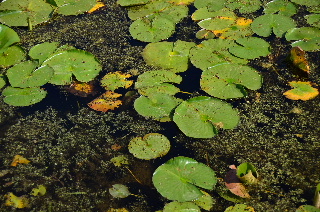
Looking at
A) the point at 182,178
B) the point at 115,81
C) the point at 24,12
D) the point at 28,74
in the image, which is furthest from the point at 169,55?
the point at 24,12

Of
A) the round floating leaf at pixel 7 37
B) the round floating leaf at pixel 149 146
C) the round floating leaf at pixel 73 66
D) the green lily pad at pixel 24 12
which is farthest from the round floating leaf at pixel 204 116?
the green lily pad at pixel 24 12

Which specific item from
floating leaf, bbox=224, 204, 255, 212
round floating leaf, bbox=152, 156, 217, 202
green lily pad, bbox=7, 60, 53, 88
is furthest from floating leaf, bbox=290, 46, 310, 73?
green lily pad, bbox=7, 60, 53, 88

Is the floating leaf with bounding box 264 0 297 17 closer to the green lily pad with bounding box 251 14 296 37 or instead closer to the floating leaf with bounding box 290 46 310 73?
the green lily pad with bounding box 251 14 296 37

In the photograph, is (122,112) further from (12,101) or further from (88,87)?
(12,101)

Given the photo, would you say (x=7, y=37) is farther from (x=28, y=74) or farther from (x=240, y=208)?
(x=240, y=208)

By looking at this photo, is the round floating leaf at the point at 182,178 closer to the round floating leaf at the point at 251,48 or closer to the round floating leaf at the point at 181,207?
the round floating leaf at the point at 181,207

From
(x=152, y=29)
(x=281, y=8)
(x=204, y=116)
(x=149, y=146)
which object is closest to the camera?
(x=149, y=146)
